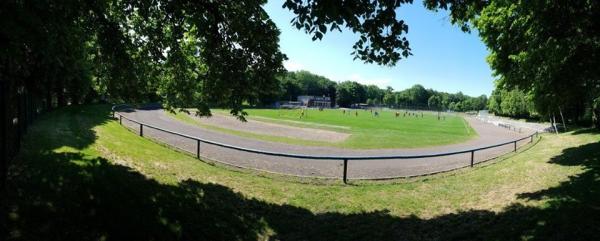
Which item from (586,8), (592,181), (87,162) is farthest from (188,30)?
(592,181)

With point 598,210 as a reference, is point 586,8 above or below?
above

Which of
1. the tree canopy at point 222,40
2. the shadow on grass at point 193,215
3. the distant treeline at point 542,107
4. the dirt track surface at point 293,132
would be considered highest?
the tree canopy at point 222,40

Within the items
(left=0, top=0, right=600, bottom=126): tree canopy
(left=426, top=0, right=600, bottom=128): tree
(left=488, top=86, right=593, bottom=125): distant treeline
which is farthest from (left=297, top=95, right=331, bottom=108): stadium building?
(left=0, top=0, right=600, bottom=126): tree canopy

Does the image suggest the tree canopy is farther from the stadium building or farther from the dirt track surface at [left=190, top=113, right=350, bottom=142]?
the stadium building

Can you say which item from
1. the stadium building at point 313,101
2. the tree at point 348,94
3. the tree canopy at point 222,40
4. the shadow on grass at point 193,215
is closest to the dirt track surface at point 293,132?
the tree canopy at point 222,40

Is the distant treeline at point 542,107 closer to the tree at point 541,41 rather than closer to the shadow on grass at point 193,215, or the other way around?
the tree at point 541,41

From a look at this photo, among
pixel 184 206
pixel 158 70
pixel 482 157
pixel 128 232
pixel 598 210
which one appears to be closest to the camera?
pixel 128 232

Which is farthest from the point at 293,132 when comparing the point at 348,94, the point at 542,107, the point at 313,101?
the point at 348,94

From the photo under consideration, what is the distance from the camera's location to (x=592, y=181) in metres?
9.94

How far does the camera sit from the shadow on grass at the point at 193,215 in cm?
534

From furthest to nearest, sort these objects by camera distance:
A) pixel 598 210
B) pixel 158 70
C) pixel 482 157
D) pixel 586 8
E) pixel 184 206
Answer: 1. pixel 482 157
2. pixel 158 70
3. pixel 586 8
4. pixel 184 206
5. pixel 598 210

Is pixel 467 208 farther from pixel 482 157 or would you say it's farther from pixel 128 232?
pixel 482 157

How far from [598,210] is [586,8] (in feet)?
18.8

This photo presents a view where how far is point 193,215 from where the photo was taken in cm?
694
